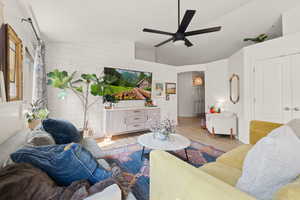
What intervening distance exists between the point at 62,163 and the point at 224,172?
1407 millimetres

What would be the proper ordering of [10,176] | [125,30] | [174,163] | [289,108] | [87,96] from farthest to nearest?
[87,96] < [125,30] < [289,108] < [174,163] < [10,176]

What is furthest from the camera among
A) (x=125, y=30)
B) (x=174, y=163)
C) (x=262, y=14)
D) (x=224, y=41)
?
(x=224, y=41)

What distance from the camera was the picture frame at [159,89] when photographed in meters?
4.99

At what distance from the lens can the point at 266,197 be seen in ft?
2.50

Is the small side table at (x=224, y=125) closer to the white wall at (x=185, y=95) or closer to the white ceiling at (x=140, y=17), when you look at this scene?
the white ceiling at (x=140, y=17)

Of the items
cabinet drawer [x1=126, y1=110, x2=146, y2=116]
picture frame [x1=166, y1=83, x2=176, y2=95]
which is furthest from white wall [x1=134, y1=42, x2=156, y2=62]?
cabinet drawer [x1=126, y1=110, x2=146, y2=116]

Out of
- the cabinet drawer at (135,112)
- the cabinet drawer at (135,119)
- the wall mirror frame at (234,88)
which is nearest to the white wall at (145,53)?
the cabinet drawer at (135,112)

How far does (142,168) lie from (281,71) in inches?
135

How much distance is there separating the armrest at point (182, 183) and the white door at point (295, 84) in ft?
10.4

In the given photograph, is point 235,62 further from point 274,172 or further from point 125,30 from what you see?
point 274,172

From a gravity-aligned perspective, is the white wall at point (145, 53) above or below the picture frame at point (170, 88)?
above

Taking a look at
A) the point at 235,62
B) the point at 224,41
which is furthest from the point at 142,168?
the point at 224,41

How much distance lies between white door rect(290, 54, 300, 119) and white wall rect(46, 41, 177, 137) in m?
3.74

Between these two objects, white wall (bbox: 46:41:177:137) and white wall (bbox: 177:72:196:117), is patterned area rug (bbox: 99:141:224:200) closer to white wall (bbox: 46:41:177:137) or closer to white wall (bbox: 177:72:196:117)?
white wall (bbox: 46:41:177:137)
